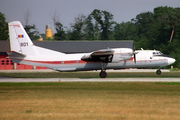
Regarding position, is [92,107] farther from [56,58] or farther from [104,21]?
[104,21]

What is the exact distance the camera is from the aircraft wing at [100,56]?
2949cm

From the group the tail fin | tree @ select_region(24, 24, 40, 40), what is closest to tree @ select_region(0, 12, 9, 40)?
tree @ select_region(24, 24, 40, 40)

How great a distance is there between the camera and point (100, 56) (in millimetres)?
30094

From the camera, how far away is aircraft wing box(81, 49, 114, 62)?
96.7 ft

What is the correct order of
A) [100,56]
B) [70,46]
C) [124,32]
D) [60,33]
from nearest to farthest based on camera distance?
[100,56], [70,46], [60,33], [124,32]

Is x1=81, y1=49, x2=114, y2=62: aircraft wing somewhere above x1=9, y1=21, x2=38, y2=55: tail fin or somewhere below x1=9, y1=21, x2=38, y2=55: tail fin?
below

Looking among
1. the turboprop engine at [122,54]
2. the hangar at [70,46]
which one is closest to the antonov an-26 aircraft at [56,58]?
the turboprop engine at [122,54]

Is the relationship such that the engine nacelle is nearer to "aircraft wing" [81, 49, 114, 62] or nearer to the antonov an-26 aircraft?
the antonov an-26 aircraft

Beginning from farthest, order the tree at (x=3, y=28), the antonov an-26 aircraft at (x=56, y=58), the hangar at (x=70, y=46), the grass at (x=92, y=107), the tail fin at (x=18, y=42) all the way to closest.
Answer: the tree at (x=3, y=28) < the hangar at (x=70, y=46) < the tail fin at (x=18, y=42) < the antonov an-26 aircraft at (x=56, y=58) < the grass at (x=92, y=107)

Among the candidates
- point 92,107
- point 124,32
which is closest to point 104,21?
point 124,32

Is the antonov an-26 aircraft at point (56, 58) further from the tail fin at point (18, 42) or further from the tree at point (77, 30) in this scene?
the tree at point (77, 30)

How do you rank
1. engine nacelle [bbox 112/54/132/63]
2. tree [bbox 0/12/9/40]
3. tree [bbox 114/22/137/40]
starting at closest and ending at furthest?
1. engine nacelle [bbox 112/54/132/63]
2. tree [bbox 0/12/9/40]
3. tree [bbox 114/22/137/40]

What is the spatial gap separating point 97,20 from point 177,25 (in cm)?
3191

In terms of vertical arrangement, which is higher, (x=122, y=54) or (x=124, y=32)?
(x=124, y=32)
